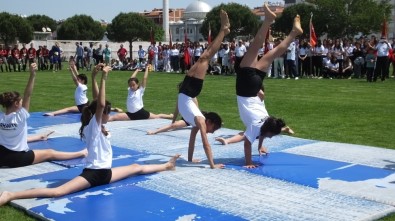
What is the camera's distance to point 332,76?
926 inches

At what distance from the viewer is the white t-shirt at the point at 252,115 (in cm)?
683

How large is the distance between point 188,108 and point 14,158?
8.21 ft

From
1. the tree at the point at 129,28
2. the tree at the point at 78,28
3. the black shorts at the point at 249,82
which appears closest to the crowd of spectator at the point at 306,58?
the black shorts at the point at 249,82

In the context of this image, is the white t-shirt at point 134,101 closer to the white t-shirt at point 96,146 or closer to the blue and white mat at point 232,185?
the blue and white mat at point 232,185

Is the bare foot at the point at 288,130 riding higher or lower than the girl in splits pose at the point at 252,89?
lower

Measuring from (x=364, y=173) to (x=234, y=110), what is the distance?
259 inches

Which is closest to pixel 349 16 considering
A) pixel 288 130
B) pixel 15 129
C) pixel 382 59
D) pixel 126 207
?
pixel 382 59

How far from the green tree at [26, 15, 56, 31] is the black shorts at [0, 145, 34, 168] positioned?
97860 mm

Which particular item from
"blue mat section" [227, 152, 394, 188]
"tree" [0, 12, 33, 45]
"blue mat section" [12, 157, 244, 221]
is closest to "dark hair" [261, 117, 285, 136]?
"blue mat section" [227, 152, 394, 188]

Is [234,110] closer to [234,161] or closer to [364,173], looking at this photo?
[234,161]

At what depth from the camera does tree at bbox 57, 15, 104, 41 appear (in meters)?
86.9

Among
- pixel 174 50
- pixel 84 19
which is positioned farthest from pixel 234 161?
pixel 84 19

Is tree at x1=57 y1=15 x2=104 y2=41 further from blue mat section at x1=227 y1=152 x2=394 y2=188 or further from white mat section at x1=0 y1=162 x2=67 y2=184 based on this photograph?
blue mat section at x1=227 y1=152 x2=394 y2=188

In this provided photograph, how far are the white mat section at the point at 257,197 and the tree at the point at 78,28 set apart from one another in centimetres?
8440
